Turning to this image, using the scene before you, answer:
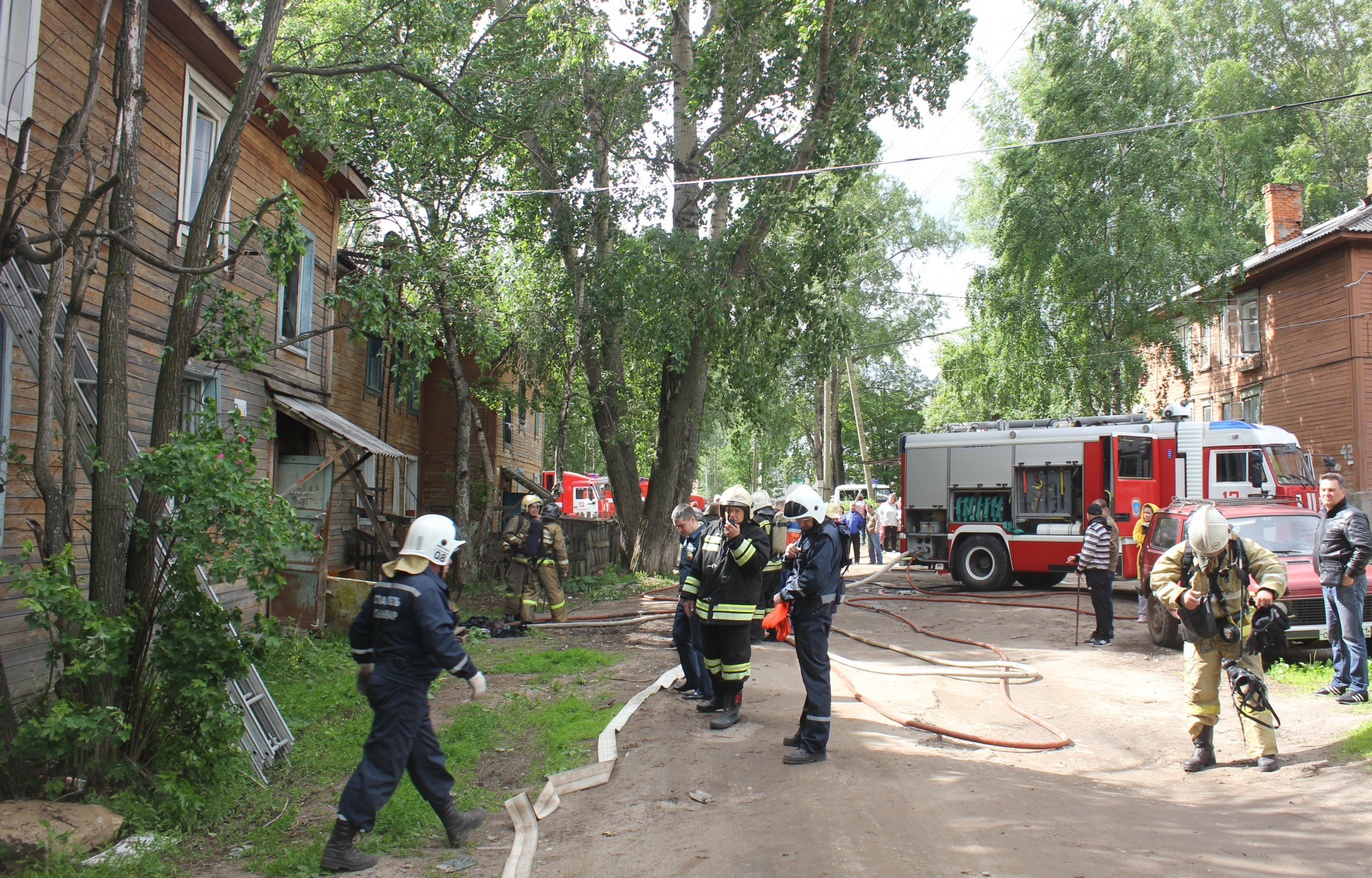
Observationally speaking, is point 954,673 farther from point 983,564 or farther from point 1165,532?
point 983,564

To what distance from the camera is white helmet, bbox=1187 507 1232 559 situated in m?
5.65

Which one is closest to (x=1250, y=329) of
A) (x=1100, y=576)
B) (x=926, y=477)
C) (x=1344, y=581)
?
(x=926, y=477)

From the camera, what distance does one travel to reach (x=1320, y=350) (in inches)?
917

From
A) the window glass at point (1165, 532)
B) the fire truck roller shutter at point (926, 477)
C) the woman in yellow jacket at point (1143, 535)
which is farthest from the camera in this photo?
Answer: the fire truck roller shutter at point (926, 477)

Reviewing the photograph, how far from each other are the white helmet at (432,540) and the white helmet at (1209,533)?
4.50m

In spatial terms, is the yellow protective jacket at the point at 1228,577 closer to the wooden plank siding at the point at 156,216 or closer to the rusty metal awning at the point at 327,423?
the wooden plank siding at the point at 156,216

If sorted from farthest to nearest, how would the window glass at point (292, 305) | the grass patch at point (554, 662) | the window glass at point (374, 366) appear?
the window glass at point (374, 366)
the window glass at point (292, 305)
the grass patch at point (554, 662)

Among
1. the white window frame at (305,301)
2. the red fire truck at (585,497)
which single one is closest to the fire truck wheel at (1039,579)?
the white window frame at (305,301)

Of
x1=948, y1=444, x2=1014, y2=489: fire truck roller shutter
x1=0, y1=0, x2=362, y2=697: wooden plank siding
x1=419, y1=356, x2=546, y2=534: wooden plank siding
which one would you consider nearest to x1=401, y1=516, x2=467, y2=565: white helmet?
x1=0, y1=0, x2=362, y2=697: wooden plank siding

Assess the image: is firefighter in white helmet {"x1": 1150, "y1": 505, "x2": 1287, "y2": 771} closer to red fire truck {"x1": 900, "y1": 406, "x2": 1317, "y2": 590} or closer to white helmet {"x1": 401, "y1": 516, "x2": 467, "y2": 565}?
white helmet {"x1": 401, "y1": 516, "x2": 467, "y2": 565}

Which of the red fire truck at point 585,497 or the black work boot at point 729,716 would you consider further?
the red fire truck at point 585,497

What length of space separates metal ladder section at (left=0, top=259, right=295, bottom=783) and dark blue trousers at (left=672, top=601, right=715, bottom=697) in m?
3.12

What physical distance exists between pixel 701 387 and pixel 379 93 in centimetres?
954

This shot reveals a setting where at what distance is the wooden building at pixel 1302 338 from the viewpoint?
2211 centimetres
